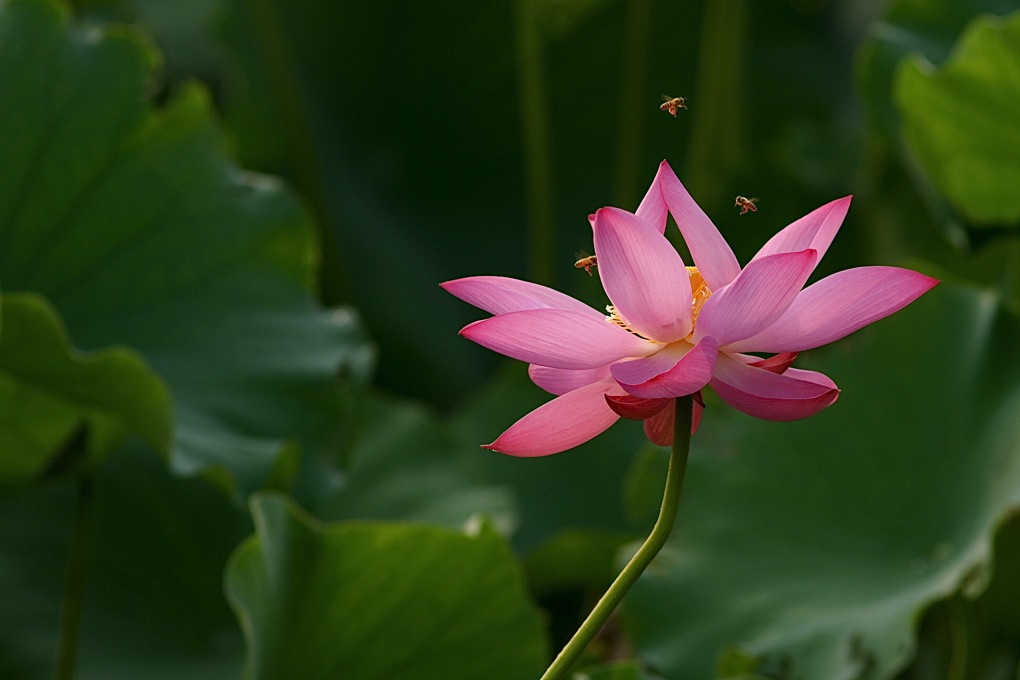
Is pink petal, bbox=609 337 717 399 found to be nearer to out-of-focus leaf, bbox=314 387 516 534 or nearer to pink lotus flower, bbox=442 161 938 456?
pink lotus flower, bbox=442 161 938 456

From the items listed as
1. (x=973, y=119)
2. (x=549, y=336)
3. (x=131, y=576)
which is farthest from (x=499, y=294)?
(x=973, y=119)

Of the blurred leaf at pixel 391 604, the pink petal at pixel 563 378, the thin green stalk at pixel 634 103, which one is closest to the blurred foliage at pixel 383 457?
the blurred leaf at pixel 391 604

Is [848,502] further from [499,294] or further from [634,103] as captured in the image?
[634,103]

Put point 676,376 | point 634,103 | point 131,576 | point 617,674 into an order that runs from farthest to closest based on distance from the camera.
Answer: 1. point 634,103
2. point 131,576
3. point 617,674
4. point 676,376

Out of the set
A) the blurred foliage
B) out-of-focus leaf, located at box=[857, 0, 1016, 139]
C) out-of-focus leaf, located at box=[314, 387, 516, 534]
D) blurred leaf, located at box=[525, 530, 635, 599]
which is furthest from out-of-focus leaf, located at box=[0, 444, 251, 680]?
out-of-focus leaf, located at box=[857, 0, 1016, 139]

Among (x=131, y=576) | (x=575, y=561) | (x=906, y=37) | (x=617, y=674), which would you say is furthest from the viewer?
(x=906, y=37)

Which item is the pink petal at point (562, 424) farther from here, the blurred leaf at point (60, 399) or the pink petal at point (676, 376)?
the blurred leaf at point (60, 399)
